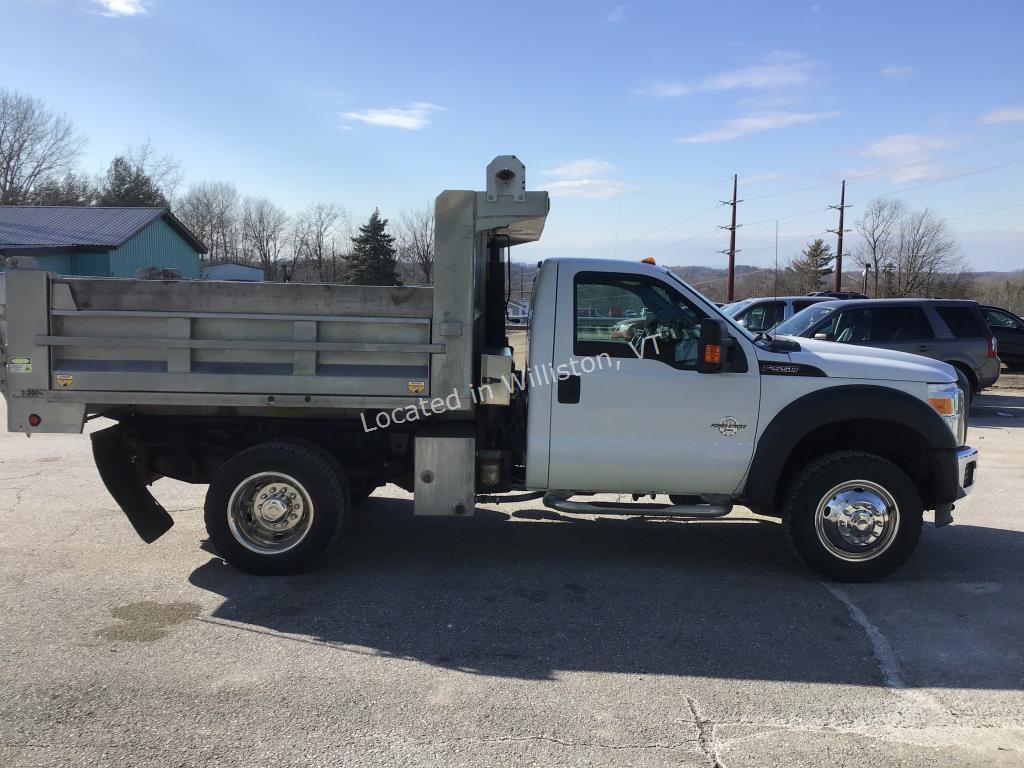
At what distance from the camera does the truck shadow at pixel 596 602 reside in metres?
4.18

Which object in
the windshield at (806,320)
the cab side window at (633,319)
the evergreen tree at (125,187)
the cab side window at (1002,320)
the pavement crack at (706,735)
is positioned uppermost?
the evergreen tree at (125,187)

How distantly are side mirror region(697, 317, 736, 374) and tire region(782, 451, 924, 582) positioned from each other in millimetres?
976

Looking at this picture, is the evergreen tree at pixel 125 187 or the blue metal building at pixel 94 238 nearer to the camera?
the blue metal building at pixel 94 238

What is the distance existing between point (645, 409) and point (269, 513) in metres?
2.64

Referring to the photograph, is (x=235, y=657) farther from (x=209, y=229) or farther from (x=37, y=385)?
(x=209, y=229)

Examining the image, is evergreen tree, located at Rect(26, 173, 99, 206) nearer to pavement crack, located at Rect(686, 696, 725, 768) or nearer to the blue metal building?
the blue metal building

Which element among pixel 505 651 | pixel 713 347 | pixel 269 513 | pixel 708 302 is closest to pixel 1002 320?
pixel 708 302

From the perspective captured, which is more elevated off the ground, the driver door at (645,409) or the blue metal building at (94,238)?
the blue metal building at (94,238)

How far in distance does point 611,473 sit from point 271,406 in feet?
7.58

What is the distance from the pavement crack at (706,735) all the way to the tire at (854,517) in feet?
6.48

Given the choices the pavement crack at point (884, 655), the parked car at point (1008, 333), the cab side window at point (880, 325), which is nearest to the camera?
the pavement crack at point (884, 655)

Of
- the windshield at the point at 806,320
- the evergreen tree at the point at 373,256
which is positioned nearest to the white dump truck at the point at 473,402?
the windshield at the point at 806,320

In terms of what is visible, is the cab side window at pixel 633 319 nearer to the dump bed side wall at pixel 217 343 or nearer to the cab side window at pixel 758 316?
the dump bed side wall at pixel 217 343

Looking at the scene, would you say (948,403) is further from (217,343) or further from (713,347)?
(217,343)
